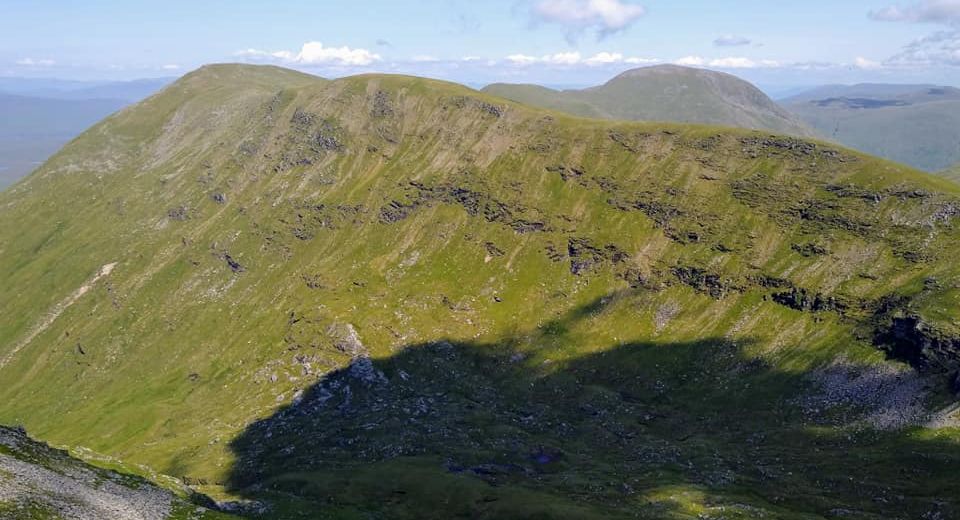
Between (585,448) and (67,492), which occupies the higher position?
(67,492)

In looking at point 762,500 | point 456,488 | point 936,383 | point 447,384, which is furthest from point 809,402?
point 447,384

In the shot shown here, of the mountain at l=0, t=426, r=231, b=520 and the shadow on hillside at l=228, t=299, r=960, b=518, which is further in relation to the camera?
the shadow on hillside at l=228, t=299, r=960, b=518

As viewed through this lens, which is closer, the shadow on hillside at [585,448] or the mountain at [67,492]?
the mountain at [67,492]

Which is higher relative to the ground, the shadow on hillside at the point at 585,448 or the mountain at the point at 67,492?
the mountain at the point at 67,492

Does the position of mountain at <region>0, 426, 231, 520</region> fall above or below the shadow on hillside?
above

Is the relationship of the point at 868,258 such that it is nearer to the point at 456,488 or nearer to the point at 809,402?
the point at 809,402

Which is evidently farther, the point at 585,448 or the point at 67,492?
the point at 585,448
